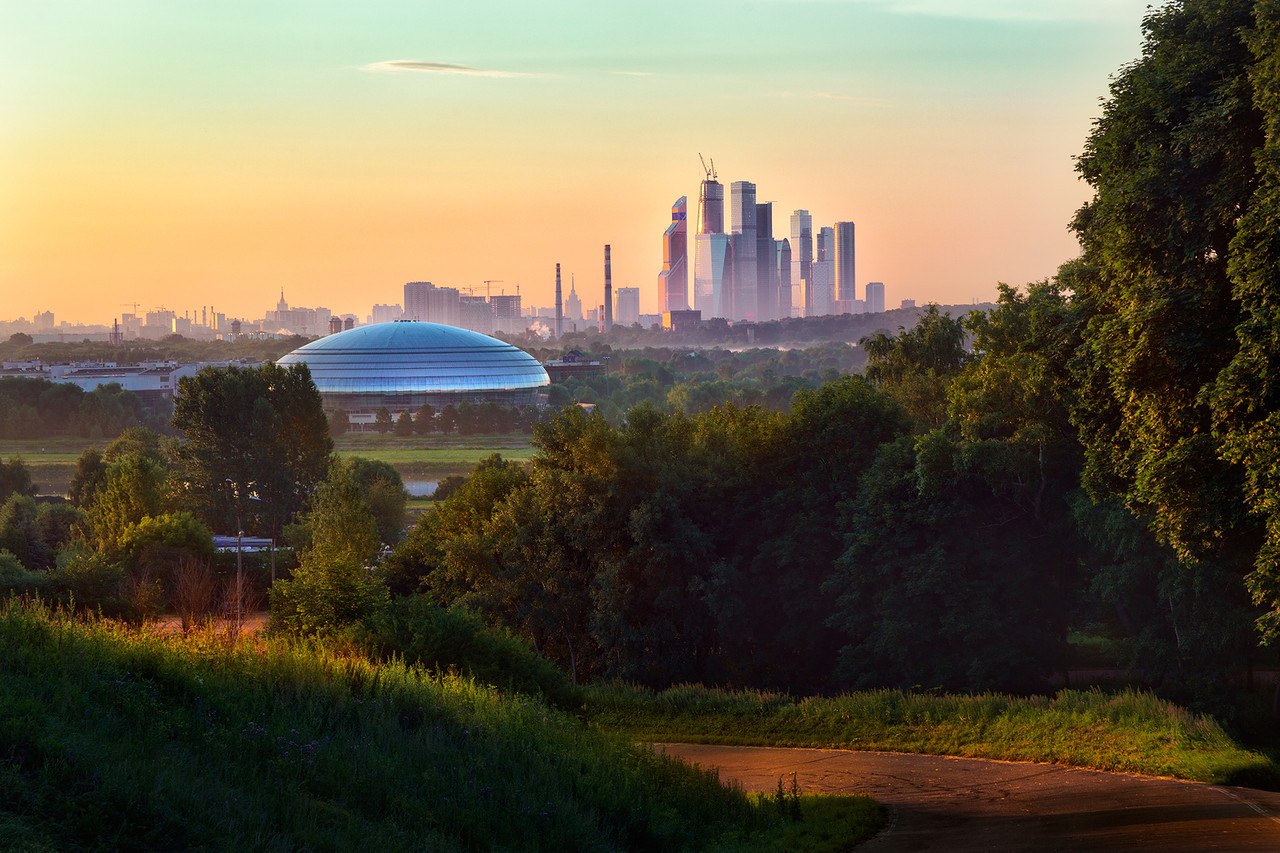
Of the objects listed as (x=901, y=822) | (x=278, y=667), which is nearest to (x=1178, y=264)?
(x=901, y=822)

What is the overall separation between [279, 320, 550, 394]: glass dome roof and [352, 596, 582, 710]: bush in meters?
134

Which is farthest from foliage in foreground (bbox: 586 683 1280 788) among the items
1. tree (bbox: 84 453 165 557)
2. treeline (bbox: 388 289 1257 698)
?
tree (bbox: 84 453 165 557)

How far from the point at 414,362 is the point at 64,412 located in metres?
67.3

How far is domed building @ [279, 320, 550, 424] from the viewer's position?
150000 millimetres

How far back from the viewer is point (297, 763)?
36.2 feet

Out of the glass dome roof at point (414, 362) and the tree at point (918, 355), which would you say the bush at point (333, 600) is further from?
the glass dome roof at point (414, 362)

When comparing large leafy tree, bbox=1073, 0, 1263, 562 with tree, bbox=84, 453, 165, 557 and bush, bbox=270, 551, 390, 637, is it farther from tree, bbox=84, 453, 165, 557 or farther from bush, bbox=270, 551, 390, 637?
tree, bbox=84, 453, 165, 557

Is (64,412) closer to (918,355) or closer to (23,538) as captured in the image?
(23,538)

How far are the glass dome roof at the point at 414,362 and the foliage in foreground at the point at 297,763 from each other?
137841 millimetres

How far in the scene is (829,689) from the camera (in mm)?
28578

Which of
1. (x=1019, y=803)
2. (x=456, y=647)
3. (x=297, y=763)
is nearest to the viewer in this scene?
(x=297, y=763)

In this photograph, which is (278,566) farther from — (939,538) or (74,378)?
(74,378)

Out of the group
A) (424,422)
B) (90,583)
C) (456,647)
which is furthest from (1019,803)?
(424,422)

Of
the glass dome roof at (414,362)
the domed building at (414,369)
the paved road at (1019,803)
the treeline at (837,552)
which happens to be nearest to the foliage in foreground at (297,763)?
the paved road at (1019,803)
